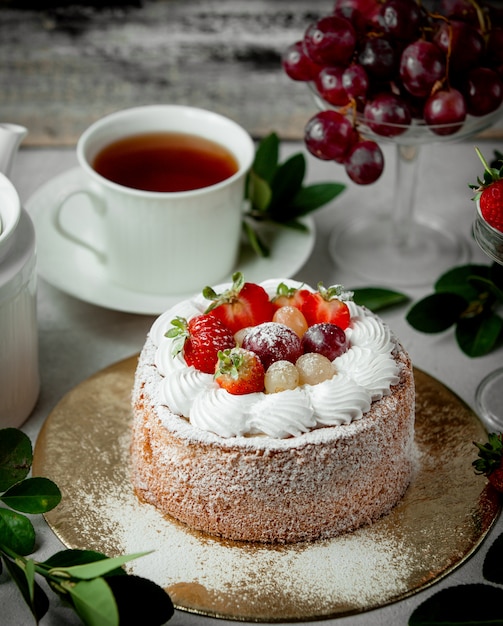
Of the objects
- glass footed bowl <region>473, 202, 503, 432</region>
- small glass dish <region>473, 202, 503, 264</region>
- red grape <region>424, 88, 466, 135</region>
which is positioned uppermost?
red grape <region>424, 88, 466, 135</region>

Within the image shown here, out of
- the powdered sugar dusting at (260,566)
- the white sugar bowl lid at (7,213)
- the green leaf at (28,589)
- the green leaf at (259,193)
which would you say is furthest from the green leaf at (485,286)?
the green leaf at (28,589)

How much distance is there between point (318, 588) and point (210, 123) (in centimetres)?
105

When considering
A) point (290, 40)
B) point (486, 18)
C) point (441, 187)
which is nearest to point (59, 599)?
point (486, 18)

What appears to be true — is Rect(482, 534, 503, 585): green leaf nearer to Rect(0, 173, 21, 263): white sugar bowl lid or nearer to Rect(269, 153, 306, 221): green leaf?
Rect(0, 173, 21, 263): white sugar bowl lid

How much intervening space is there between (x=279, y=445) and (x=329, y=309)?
0.85ft

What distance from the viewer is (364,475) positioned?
1403 mm

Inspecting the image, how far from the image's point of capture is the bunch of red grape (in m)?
1.70

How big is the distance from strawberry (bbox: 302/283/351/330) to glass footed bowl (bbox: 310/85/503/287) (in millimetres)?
577

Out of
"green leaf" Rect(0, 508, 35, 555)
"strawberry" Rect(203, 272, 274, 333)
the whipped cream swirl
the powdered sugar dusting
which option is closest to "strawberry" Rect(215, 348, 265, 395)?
the whipped cream swirl

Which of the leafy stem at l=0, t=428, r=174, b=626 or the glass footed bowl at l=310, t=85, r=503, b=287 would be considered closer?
the leafy stem at l=0, t=428, r=174, b=626

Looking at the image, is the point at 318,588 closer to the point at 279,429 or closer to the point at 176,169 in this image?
the point at 279,429

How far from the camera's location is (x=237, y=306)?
4.85 feet

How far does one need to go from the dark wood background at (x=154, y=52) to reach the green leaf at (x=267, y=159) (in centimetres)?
53

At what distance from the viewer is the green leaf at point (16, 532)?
54.3 inches
